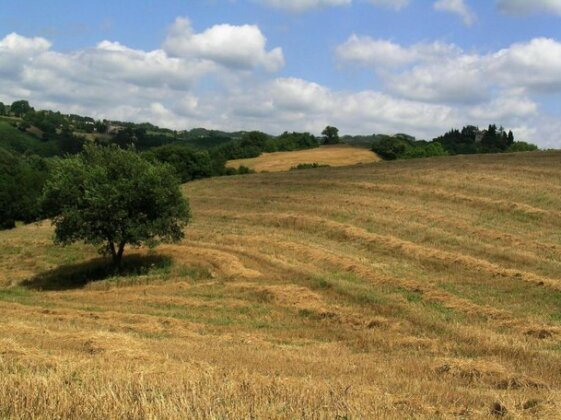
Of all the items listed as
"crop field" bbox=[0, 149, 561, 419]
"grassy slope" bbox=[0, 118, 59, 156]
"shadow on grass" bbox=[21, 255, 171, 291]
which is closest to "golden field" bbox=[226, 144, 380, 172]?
"crop field" bbox=[0, 149, 561, 419]

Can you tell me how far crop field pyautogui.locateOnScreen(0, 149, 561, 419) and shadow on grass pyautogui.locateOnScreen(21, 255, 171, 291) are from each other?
193 millimetres

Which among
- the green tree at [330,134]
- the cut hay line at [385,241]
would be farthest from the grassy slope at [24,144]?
the cut hay line at [385,241]

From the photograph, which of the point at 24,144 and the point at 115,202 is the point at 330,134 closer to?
the point at 24,144

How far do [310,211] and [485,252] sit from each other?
17.2 m

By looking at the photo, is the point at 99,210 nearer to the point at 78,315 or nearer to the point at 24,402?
the point at 78,315

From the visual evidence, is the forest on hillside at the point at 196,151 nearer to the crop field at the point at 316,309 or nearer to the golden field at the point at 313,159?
the golden field at the point at 313,159

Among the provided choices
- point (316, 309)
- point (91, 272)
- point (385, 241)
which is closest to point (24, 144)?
point (91, 272)

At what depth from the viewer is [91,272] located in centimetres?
3666

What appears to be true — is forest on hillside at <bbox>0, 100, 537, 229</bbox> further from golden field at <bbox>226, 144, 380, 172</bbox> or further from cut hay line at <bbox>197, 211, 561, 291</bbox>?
cut hay line at <bbox>197, 211, 561, 291</bbox>

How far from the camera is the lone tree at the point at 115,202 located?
3412 cm

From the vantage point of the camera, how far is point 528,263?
30.0 meters

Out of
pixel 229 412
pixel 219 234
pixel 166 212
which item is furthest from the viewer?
pixel 219 234

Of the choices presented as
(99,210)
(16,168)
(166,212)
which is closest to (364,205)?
(166,212)

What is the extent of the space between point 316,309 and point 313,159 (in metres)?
83.2
